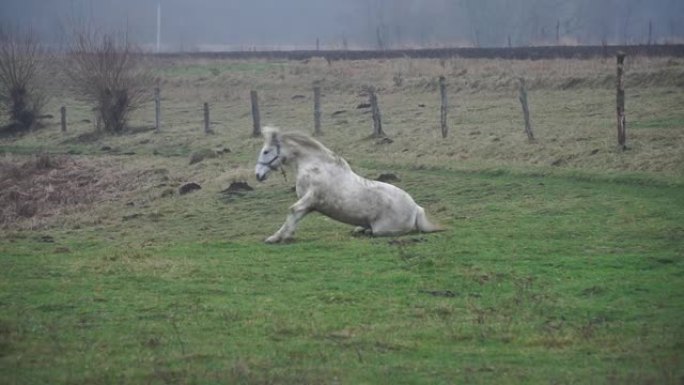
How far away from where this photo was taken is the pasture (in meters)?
10.2

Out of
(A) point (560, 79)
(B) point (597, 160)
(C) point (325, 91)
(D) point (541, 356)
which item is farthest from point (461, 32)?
(D) point (541, 356)

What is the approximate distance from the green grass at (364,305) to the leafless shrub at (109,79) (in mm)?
25662

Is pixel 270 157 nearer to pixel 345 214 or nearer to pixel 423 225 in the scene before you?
pixel 345 214

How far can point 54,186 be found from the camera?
29609 millimetres

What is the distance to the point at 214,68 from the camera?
64.9 metres

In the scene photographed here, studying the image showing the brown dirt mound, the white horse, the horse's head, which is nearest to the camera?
the white horse

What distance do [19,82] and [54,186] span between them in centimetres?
2077

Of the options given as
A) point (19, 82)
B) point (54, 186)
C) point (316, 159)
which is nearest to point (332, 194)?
point (316, 159)

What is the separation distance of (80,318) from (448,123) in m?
24.6

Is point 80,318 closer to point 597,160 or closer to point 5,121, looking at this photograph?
point 597,160

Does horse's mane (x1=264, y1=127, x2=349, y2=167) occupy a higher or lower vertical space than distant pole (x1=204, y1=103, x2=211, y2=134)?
higher

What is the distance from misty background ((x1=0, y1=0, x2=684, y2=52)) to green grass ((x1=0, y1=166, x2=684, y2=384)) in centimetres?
4488

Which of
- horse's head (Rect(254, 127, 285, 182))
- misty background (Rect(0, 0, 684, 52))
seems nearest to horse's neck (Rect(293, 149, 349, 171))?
horse's head (Rect(254, 127, 285, 182))

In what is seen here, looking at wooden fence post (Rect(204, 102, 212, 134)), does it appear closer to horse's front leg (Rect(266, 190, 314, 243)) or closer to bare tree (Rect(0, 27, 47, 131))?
bare tree (Rect(0, 27, 47, 131))
